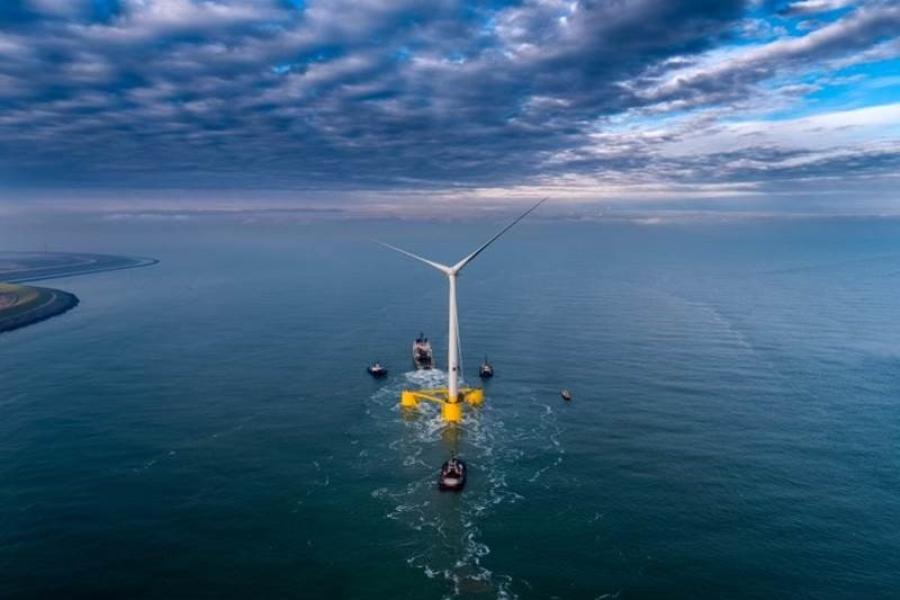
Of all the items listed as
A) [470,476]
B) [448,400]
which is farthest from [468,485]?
[448,400]

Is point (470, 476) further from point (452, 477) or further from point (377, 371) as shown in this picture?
point (377, 371)

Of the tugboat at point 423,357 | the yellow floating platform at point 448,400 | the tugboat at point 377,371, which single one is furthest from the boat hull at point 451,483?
the tugboat at point 423,357

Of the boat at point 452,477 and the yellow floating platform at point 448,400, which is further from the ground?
the yellow floating platform at point 448,400

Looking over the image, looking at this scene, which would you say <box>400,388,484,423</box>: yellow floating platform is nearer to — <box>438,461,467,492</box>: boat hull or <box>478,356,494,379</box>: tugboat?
<box>478,356,494,379</box>: tugboat

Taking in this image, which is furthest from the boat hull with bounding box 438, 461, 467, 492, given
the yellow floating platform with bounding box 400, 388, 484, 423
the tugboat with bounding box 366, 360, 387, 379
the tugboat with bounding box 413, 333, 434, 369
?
the tugboat with bounding box 413, 333, 434, 369

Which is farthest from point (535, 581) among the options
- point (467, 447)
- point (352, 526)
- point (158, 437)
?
point (158, 437)

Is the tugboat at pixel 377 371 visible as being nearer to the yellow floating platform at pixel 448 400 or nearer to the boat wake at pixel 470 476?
the boat wake at pixel 470 476

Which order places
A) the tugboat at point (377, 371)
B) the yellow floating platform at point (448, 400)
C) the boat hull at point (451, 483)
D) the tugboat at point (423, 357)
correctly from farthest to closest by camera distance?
the tugboat at point (423, 357)
the tugboat at point (377, 371)
the yellow floating platform at point (448, 400)
the boat hull at point (451, 483)
